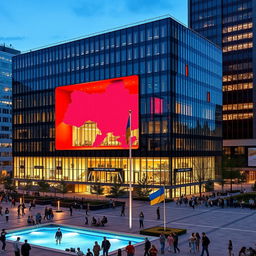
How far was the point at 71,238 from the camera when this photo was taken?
38938mm

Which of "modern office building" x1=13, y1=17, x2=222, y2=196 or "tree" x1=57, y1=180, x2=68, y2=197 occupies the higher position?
"modern office building" x1=13, y1=17, x2=222, y2=196

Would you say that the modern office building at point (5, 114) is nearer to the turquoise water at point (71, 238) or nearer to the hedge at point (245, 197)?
the hedge at point (245, 197)

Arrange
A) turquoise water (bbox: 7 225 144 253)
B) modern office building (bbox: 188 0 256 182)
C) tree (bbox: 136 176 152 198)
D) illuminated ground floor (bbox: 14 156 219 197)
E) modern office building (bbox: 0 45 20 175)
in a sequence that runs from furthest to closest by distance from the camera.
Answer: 1. modern office building (bbox: 0 45 20 175)
2. modern office building (bbox: 188 0 256 182)
3. illuminated ground floor (bbox: 14 156 219 197)
4. tree (bbox: 136 176 152 198)
5. turquoise water (bbox: 7 225 144 253)

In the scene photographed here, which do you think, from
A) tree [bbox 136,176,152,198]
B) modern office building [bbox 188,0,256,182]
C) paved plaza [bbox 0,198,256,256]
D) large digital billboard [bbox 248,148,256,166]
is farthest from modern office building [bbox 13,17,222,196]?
modern office building [bbox 188,0,256,182]

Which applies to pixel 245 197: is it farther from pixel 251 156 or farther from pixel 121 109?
pixel 251 156

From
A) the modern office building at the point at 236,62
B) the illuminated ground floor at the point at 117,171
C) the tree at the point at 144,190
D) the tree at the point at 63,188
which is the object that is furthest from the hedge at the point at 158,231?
the modern office building at the point at 236,62

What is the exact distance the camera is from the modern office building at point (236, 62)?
420ft

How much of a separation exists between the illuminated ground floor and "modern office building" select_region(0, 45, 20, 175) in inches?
2210

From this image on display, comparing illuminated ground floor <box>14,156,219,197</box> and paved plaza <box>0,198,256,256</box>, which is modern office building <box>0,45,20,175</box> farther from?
paved plaza <box>0,198,256,256</box>

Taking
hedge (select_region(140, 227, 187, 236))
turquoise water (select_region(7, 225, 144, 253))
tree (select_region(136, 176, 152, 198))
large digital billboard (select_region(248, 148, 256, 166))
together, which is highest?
large digital billboard (select_region(248, 148, 256, 166))

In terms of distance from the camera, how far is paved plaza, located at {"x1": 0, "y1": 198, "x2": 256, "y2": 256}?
108ft

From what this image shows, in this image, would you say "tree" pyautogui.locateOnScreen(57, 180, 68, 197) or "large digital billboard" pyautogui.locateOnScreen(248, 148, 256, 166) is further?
"large digital billboard" pyautogui.locateOnScreen(248, 148, 256, 166)

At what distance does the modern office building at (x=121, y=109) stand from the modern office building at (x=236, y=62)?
3634 centimetres

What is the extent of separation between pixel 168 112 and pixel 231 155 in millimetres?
57262
